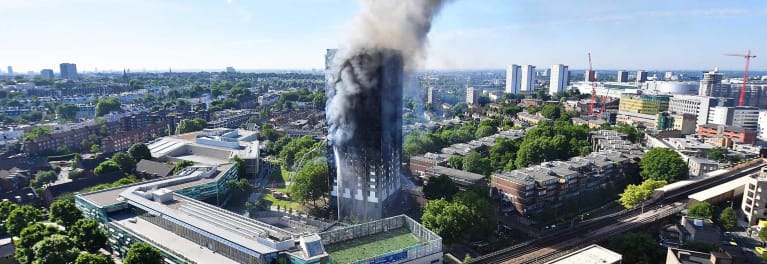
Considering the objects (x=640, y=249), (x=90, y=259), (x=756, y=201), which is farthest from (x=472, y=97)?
(x=90, y=259)

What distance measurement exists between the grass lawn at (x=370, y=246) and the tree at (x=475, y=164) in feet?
65.9

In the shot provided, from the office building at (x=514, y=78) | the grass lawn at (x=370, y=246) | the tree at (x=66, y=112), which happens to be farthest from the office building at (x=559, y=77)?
the grass lawn at (x=370, y=246)

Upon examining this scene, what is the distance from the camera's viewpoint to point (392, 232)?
1053 inches

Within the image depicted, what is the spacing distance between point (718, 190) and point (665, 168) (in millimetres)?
5076

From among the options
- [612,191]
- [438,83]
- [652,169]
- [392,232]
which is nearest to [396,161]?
[392,232]

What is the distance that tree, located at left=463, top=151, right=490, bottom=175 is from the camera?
45.4 metres

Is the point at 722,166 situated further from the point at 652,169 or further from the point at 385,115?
the point at 385,115

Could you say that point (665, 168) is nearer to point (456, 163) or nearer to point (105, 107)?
point (456, 163)

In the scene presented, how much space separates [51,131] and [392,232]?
198 feet

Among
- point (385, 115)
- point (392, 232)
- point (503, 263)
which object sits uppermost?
point (385, 115)

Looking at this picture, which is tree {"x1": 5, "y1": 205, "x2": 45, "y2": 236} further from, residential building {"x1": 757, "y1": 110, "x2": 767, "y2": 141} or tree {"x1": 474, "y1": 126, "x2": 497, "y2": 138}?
residential building {"x1": 757, "y1": 110, "x2": 767, "y2": 141}

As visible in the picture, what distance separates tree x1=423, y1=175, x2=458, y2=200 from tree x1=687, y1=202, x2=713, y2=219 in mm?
17631

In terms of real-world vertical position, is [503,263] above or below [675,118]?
below

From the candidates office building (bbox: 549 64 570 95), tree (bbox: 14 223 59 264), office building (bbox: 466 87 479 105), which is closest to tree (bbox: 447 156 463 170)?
tree (bbox: 14 223 59 264)
